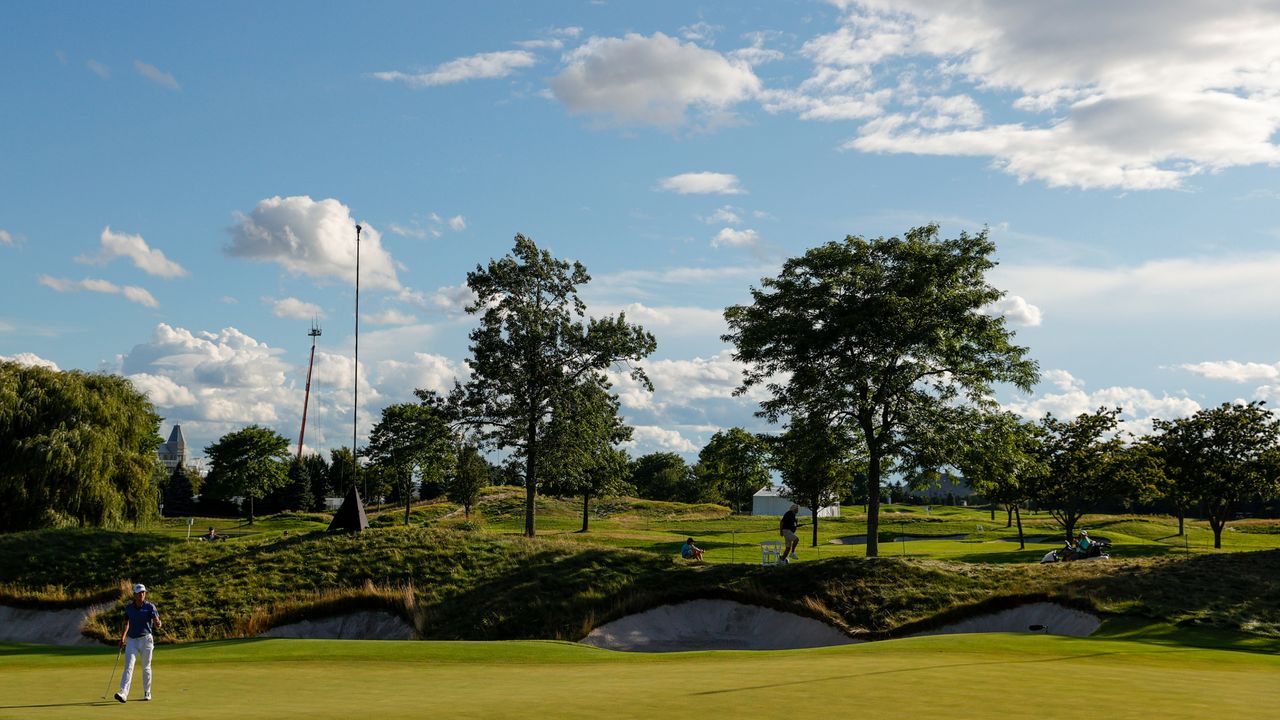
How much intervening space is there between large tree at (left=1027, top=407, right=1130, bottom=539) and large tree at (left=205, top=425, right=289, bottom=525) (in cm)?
8709

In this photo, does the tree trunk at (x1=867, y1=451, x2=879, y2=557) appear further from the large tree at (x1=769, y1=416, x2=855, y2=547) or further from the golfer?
the golfer

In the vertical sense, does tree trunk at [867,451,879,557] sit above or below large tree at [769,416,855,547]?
below

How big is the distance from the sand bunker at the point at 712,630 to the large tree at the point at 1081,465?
3579cm

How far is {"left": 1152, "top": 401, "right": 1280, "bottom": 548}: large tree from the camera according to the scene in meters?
67.4

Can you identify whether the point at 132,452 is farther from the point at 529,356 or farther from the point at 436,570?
the point at 436,570

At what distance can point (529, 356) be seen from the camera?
166 feet

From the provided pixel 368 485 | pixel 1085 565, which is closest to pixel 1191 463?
pixel 1085 565

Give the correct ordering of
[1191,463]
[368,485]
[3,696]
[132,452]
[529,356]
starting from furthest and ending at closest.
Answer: [368,485] < [1191,463] < [132,452] < [529,356] < [3,696]

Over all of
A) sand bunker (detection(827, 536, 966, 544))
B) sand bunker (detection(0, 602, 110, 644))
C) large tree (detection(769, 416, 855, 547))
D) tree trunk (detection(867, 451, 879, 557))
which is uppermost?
large tree (detection(769, 416, 855, 547))

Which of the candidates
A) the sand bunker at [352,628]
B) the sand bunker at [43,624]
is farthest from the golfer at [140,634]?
the sand bunker at [43,624]

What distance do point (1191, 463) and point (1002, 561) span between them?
28622 millimetres

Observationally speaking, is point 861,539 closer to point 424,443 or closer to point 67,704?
point 424,443

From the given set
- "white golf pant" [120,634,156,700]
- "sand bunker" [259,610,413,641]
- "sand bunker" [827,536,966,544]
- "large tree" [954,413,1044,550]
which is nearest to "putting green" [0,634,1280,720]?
"white golf pant" [120,634,156,700]

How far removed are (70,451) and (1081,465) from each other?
61721mm
